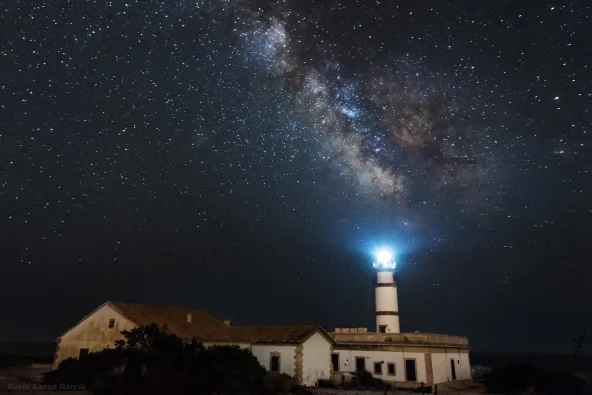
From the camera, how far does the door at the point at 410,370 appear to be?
30.3 m

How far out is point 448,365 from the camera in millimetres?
32094

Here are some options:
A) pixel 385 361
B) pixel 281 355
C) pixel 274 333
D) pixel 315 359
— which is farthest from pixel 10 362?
pixel 385 361

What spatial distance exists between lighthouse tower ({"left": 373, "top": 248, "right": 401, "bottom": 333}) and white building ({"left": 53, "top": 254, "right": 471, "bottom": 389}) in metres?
3.29

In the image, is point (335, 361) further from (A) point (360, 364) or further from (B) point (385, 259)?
(B) point (385, 259)

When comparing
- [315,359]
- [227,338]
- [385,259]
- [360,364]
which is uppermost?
[385,259]

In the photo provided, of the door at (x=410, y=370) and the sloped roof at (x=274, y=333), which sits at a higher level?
the sloped roof at (x=274, y=333)

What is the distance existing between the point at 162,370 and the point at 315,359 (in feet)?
37.0

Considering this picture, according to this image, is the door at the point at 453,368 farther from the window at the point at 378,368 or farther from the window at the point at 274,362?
the window at the point at 274,362

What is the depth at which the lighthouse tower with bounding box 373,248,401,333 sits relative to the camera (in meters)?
37.6

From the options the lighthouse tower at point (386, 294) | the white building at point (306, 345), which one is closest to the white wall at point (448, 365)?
the white building at point (306, 345)

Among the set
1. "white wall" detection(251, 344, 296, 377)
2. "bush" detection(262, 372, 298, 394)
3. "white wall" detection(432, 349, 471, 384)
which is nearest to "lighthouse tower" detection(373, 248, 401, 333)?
"white wall" detection(432, 349, 471, 384)

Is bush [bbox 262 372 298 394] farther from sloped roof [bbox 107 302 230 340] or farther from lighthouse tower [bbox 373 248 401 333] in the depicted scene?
lighthouse tower [bbox 373 248 401 333]

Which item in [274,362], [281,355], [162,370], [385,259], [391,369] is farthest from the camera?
[385,259]

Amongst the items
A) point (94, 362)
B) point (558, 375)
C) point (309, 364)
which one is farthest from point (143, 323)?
point (558, 375)
